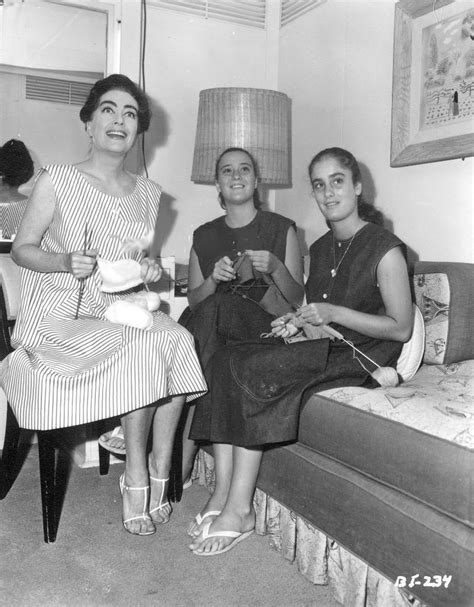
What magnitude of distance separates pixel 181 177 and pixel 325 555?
198 centimetres

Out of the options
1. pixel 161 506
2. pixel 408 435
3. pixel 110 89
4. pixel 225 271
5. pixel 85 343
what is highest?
pixel 110 89

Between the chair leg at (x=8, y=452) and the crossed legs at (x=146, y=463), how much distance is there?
0.46 meters

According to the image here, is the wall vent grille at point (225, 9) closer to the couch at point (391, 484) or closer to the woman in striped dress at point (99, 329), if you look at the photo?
the woman in striped dress at point (99, 329)

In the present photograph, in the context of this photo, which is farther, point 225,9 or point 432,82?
point 225,9

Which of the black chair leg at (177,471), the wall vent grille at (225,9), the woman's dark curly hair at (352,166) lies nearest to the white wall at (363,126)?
the wall vent grille at (225,9)

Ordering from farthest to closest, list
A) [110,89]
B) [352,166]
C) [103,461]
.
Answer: [103,461], [110,89], [352,166]

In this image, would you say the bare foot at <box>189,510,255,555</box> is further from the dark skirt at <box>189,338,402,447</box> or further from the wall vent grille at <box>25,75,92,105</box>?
the wall vent grille at <box>25,75,92,105</box>

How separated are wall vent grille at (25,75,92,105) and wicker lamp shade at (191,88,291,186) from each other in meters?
0.51

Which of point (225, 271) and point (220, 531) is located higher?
point (225, 271)

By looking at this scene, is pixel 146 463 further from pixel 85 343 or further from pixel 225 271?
pixel 225 271

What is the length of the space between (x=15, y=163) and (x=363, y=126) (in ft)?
4.47

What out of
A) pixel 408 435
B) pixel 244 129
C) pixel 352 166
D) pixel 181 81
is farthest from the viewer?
pixel 181 81

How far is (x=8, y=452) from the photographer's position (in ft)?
6.20

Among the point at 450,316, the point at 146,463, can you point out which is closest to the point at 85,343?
the point at 146,463
